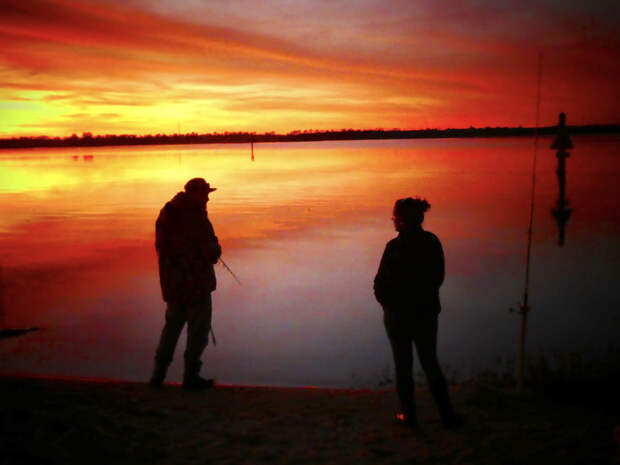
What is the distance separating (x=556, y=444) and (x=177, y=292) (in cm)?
366

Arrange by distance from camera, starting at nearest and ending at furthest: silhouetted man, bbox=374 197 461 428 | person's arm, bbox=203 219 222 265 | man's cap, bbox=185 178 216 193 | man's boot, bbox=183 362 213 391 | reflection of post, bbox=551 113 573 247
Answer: silhouetted man, bbox=374 197 461 428
man's cap, bbox=185 178 216 193
person's arm, bbox=203 219 222 265
man's boot, bbox=183 362 213 391
reflection of post, bbox=551 113 573 247

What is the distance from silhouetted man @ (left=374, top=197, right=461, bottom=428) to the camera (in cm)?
460

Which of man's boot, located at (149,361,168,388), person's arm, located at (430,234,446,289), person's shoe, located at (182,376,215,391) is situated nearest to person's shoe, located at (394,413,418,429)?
person's arm, located at (430,234,446,289)

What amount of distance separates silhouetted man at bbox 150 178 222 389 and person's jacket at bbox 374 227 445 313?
2.02 meters

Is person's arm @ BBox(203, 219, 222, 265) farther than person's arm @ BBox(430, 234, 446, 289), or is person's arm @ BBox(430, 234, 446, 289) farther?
person's arm @ BBox(203, 219, 222, 265)

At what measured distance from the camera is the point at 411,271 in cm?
460

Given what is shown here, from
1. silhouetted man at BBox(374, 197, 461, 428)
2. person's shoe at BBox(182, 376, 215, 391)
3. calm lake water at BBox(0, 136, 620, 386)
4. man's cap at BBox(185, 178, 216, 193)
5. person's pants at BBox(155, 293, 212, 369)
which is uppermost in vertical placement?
man's cap at BBox(185, 178, 216, 193)

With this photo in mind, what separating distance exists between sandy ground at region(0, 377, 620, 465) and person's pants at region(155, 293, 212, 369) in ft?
1.28

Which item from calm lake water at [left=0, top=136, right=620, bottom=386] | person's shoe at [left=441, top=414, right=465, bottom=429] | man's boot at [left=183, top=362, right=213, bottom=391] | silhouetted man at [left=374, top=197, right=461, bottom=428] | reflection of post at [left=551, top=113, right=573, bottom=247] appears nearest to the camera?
silhouetted man at [left=374, top=197, right=461, bottom=428]

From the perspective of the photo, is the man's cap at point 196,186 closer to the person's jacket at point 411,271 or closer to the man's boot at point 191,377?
the man's boot at point 191,377

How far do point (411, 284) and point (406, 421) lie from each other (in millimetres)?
1290

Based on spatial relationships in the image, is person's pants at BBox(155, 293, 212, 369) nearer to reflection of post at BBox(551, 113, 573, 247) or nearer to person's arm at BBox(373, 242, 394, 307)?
person's arm at BBox(373, 242, 394, 307)

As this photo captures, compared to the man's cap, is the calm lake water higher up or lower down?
lower down

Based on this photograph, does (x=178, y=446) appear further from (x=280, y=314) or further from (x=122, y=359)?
(x=280, y=314)
